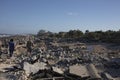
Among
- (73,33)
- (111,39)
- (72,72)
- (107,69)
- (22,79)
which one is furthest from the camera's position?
(73,33)

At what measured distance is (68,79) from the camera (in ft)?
40.3

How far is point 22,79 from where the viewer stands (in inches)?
457

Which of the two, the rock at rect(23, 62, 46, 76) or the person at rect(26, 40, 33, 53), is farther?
the person at rect(26, 40, 33, 53)

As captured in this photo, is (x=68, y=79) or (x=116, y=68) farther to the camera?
(x=116, y=68)

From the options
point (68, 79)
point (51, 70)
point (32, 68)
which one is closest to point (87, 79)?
point (68, 79)

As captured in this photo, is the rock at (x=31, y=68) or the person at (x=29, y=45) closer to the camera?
the rock at (x=31, y=68)

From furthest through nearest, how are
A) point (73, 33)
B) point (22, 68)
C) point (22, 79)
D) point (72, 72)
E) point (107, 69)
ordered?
point (73, 33) < point (107, 69) < point (22, 68) < point (72, 72) < point (22, 79)

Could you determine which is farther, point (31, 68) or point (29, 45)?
point (29, 45)

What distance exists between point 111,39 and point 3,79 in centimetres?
3664

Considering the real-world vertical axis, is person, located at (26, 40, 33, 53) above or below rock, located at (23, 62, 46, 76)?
above

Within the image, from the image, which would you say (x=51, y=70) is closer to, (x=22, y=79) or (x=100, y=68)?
(x=22, y=79)

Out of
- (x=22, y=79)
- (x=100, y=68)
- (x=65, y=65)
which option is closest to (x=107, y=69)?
(x=100, y=68)

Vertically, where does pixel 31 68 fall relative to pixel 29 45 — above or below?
below

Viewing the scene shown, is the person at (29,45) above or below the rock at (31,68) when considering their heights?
above
